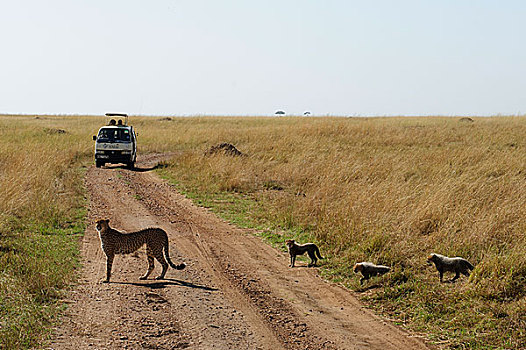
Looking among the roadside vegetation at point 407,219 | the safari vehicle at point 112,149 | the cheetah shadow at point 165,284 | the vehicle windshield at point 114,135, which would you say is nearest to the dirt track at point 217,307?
the cheetah shadow at point 165,284

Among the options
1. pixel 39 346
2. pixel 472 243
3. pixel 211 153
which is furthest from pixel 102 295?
pixel 211 153

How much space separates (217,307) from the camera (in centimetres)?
639

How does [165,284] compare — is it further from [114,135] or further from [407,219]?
[114,135]

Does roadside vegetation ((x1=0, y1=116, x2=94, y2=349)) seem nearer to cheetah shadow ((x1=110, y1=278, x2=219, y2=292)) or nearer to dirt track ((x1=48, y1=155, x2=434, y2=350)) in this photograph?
dirt track ((x1=48, y1=155, x2=434, y2=350))

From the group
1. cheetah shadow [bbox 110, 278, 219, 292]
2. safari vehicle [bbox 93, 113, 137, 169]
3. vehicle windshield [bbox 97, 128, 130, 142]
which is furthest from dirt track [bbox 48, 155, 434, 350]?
vehicle windshield [bbox 97, 128, 130, 142]

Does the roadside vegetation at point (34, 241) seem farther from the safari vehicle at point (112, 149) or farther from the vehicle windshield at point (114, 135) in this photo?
the vehicle windshield at point (114, 135)

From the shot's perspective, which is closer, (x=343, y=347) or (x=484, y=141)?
(x=343, y=347)

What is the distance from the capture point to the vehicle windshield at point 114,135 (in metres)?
Result: 21.2

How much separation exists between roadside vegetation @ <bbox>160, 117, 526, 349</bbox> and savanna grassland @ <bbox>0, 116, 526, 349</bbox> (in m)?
0.02

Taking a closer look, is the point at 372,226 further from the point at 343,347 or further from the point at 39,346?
the point at 39,346

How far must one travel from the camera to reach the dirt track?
5.50 metres

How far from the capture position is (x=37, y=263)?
7.67 metres

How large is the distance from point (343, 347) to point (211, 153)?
54.4 ft

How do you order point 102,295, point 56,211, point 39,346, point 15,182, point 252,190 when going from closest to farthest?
point 39,346
point 102,295
point 56,211
point 15,182
point 252,190
